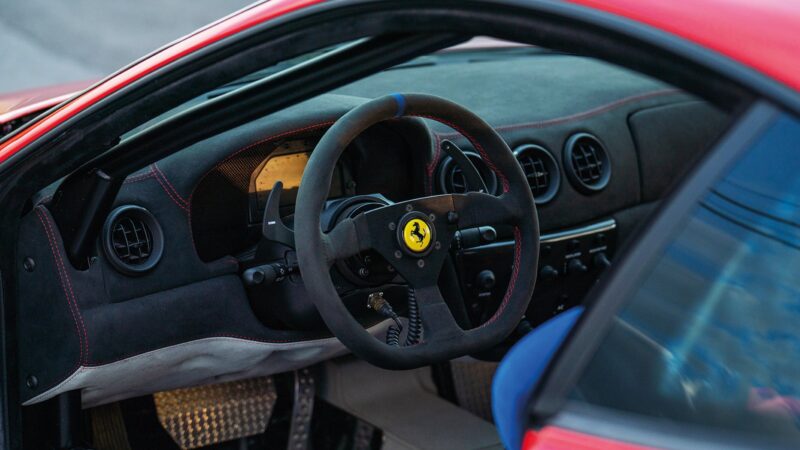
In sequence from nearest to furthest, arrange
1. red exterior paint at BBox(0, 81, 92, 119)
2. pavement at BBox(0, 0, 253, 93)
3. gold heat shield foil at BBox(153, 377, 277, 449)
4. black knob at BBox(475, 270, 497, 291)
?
red exterior paint at BBox(0, 81, 92, 119) → black knob at BBox(475, 270, 497, 291) → gold heat shield foil at BBox(153, 377, 277, 449) → pavement at BBox(0, 0, 253, 93)

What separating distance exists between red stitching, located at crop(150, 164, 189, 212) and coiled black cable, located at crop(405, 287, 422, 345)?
2.10 ft

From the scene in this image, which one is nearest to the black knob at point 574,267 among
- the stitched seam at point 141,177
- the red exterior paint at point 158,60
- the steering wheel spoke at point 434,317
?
the steering wheel spoke at point 434,317

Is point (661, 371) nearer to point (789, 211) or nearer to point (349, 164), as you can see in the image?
point (789, 211)

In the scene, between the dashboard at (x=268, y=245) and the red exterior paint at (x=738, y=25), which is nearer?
the red exterior paint at (x=738, y=25)

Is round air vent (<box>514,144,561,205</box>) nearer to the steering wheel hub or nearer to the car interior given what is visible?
the car interior

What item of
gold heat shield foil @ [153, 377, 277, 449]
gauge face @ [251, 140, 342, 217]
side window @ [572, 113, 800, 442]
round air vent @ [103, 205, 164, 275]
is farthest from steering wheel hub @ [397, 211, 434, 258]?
gold heat shield foil @ [153, 377, 277, 449]

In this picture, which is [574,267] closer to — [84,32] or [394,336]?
[394,336]

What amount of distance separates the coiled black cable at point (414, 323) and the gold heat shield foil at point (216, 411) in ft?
3.45

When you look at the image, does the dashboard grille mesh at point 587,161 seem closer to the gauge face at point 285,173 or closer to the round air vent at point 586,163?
the round air vent at point 586,163

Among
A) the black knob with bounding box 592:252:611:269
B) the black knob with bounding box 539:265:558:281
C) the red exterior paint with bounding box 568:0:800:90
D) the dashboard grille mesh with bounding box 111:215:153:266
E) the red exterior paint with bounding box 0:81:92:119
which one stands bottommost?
the black knob with bounding box 592:252:611:269

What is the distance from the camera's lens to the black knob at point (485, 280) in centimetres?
283

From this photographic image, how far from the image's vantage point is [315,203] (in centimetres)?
197

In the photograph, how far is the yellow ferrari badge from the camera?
2080 mm

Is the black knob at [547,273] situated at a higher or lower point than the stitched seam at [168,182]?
lower
